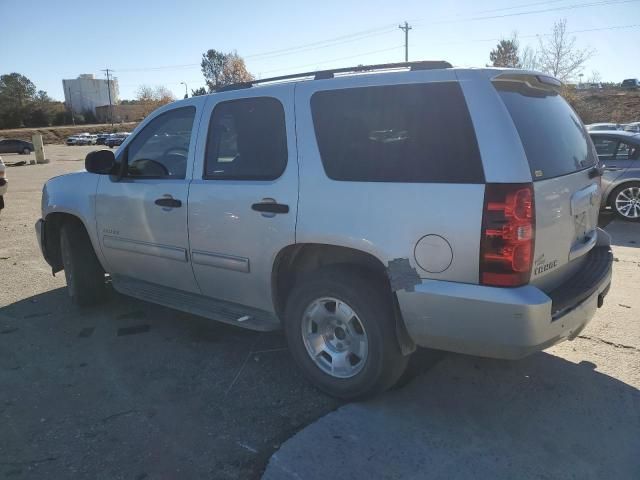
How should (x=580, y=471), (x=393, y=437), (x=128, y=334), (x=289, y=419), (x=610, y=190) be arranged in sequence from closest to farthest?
(x=580, y=471) → (x=393, y=437) → (x=289, y=419) → (x=128, y=334) → (x=610, y=190)

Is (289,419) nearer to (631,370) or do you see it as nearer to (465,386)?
(465,386)

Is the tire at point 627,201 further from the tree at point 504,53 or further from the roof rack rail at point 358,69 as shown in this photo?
the tree at point 504,53

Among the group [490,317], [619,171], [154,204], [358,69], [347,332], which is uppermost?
[358,69]

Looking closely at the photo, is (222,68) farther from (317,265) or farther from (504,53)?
(317,265)

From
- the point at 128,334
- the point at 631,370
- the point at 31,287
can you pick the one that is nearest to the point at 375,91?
the point at 631,370

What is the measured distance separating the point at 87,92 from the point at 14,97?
38726mm

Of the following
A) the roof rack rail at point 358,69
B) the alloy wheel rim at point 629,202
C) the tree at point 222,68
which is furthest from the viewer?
the tree at point 222,68

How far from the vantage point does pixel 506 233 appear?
263cm

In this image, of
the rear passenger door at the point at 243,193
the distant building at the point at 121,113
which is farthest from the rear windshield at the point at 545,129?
the distant building at the point at 121,113

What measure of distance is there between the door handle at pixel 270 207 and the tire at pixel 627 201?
793cm

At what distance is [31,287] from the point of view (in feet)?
19.6

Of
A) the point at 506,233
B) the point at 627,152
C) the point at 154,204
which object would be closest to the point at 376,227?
the point at 506,233

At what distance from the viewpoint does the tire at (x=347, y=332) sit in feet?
10.1

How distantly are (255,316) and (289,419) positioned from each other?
824 millimetres
